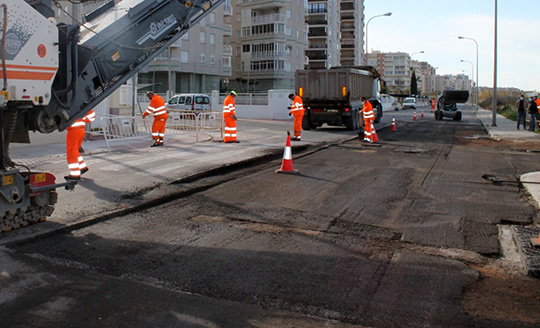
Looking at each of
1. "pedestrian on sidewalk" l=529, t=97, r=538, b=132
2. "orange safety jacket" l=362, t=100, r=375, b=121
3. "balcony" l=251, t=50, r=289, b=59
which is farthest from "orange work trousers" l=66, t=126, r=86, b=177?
"balcony" l=251, t=50, r=289, b=59

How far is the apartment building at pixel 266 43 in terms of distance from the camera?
2864 inches

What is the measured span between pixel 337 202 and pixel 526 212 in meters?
2.90

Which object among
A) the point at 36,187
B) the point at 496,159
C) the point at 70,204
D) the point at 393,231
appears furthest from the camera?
the point at 496,159

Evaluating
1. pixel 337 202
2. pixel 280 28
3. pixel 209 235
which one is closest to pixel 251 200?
pixel 337 202

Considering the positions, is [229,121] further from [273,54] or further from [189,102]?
[273,54]

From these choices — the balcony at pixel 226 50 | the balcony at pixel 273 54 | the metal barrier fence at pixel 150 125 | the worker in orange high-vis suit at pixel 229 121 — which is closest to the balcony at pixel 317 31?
the balcony at pixel 273 54

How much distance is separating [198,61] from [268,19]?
47.7 ft

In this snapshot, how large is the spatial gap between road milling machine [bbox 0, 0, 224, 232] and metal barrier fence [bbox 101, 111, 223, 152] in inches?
234

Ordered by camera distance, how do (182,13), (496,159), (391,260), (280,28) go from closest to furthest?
1. (391,260)
2. (182,13)
3. (496,159)
4. (280,28)

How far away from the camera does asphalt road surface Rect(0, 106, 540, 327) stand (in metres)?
4.15

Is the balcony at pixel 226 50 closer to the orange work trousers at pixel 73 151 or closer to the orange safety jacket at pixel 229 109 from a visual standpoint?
the orange safety jacket at pixel 229 109

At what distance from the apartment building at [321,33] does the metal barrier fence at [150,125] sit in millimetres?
76040

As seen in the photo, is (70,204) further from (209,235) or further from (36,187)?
(209,235)

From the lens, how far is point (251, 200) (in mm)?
8531
